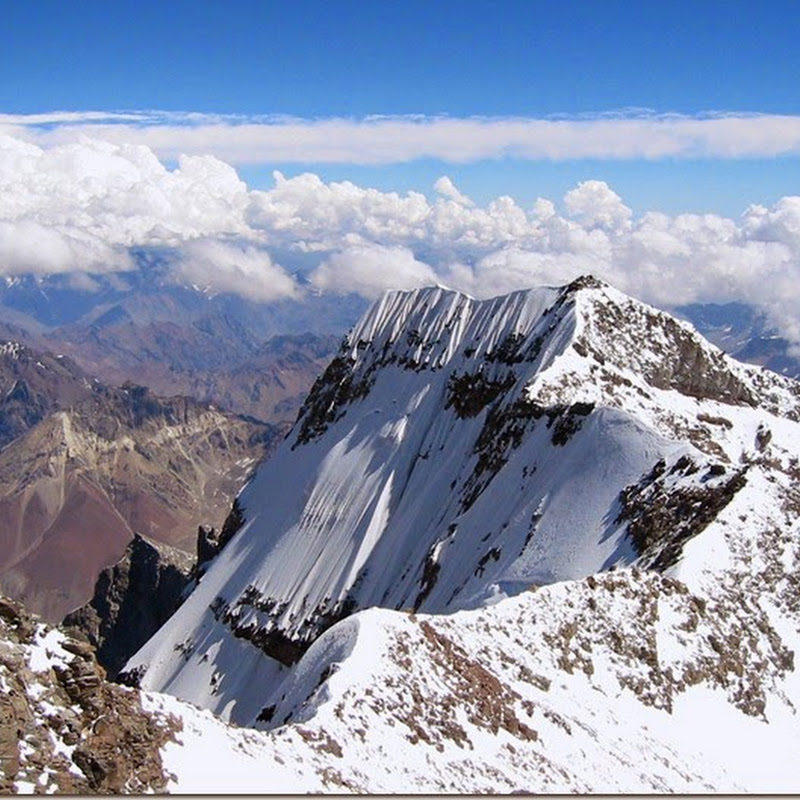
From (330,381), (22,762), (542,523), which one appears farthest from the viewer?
(330,381)

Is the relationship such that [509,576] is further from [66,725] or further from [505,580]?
[66,725]

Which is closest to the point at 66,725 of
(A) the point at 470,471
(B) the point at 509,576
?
(B) the point at 509,576

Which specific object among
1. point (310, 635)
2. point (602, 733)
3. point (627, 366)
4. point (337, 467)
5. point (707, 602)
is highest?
point (627, 366)

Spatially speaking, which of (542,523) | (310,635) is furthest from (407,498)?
(542,523)

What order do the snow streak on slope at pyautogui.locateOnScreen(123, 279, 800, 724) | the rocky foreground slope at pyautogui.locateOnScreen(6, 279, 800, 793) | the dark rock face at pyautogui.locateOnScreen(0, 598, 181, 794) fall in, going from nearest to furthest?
the dark rock face at pyautogui.locateOnScreen(0, 598, 181, 794), the rocky foreground slope at pyautogui.locateOnScreen(6, 279, 800, 793), the snow streak on slope at pyautogui.locateOnScreen(123, 279, 800, 724)

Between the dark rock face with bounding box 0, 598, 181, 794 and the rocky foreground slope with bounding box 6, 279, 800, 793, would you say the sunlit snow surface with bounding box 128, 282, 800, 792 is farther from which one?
the dark rock face with bounding box 0, 598, 181, 794

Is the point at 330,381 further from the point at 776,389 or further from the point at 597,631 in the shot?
the point at 597,631

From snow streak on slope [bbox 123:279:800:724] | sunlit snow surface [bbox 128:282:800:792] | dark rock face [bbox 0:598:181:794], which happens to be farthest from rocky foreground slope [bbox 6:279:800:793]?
dark rock face [bbox 0:598:181:794]
